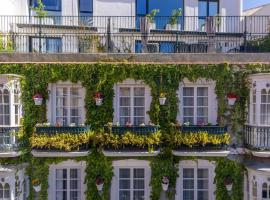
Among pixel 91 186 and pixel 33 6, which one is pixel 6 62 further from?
pixel 33 6

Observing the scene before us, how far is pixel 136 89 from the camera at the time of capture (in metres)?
14.8

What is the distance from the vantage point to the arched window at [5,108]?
13.9m

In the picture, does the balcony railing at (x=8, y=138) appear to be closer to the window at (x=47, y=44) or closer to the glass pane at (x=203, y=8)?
the window at (x=47, y=44)

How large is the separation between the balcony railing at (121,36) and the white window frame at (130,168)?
5.87m

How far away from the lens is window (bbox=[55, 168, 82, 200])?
14.7 m

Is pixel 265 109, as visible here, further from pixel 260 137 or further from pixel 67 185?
pixel 67 185

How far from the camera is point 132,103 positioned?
48.5ft

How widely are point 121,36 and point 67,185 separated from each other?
8.25m

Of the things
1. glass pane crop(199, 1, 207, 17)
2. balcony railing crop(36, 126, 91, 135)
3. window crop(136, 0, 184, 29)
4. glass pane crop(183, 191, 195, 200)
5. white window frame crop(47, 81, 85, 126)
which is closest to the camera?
balcony railing crop(36, 126, 91, 135)

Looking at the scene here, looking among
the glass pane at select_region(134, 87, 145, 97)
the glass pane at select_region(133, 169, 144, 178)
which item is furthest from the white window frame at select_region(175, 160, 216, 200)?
the glass pane at select_region(134, 87, 145, 97)

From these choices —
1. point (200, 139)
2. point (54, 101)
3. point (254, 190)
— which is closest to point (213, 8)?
point (200, 139)

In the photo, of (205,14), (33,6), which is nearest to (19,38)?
(33,6)

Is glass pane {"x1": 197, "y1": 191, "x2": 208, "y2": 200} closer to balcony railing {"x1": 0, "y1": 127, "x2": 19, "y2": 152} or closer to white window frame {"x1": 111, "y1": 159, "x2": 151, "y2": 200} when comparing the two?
white window frame {"x1": 111, "y1": 159, "x2": 151, "y2": 200}

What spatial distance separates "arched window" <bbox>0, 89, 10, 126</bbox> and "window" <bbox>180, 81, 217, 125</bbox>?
754cm
